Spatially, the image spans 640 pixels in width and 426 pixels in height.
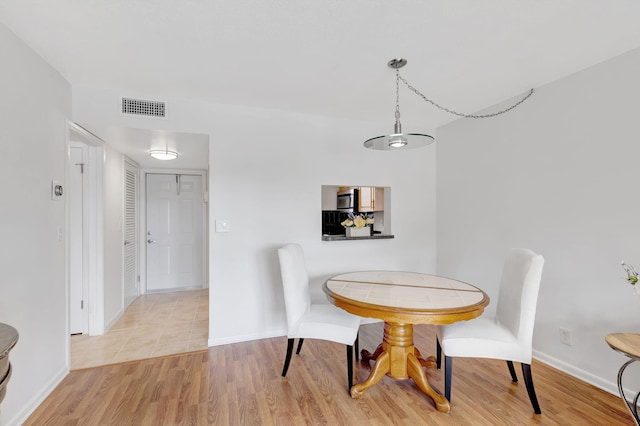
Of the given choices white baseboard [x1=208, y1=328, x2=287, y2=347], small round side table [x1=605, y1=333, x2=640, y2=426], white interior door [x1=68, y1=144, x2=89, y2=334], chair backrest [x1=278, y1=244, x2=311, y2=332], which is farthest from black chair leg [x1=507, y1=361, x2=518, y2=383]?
white interior door [x1=68, y1=144, x2=89, y2=334]

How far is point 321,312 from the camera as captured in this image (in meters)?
2.33

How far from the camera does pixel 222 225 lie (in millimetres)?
2822

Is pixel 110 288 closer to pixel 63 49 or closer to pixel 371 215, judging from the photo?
pixel 63 49

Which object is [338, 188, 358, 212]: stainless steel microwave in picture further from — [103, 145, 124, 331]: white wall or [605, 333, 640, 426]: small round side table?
[605, 333, 640, 426]: small round side table

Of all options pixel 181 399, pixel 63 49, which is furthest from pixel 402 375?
pixel 63 49

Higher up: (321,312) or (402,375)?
(321,312)

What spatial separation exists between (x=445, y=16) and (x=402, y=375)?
217cm

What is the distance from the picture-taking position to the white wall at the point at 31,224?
5.42 ft

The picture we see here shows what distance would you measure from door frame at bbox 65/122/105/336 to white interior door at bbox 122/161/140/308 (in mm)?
755

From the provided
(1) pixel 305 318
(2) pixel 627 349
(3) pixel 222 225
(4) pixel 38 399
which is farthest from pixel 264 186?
(2) pixel 627 349

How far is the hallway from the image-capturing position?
103 inches

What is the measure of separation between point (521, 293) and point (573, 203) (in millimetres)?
957

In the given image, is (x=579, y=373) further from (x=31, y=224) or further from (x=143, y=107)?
(x=143, y=107)

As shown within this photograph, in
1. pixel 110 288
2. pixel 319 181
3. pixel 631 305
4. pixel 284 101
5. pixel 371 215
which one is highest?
pixel 284 101
